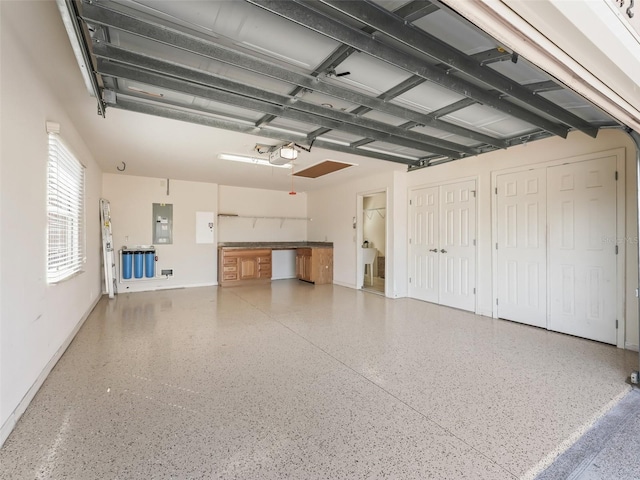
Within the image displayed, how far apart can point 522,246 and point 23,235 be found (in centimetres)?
520

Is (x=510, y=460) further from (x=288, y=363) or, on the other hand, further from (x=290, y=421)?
(x=288, y=363)

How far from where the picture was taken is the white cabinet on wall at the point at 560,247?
3.37 metres

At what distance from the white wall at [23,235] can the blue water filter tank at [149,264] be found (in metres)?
3.51

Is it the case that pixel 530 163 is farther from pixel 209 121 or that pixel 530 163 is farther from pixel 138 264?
pixel 138 264

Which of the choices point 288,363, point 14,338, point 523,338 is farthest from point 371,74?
point 523,338

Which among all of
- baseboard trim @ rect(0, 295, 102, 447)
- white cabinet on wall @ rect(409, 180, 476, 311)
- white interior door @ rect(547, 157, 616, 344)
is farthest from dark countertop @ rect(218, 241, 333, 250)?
white interior door @ rect(547, 157, 616, 344)

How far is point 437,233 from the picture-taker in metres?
5.32

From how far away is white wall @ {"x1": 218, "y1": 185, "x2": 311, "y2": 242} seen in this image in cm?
766

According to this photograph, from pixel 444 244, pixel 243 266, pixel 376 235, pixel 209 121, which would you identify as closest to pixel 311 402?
pixel 209 121

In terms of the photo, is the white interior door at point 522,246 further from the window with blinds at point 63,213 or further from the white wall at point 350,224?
the window with blinds at point 63,213

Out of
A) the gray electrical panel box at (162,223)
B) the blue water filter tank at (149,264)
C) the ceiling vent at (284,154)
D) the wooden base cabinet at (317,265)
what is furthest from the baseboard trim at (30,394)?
the wooden base cabinet at (317,265)

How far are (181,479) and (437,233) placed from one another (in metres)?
4.89

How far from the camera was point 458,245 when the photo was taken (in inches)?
195

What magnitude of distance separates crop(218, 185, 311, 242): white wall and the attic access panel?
14.4 ft
